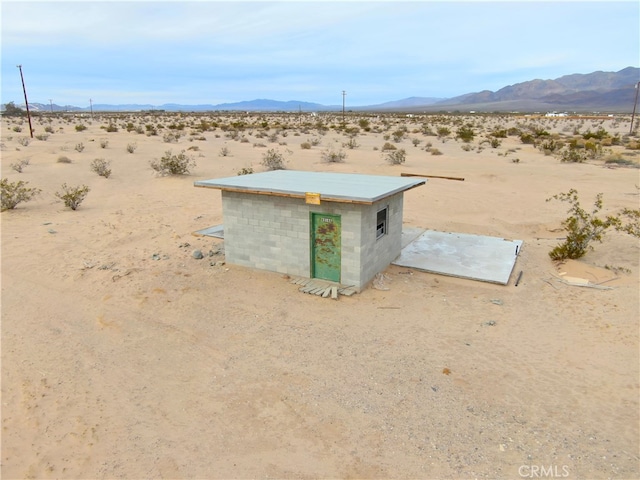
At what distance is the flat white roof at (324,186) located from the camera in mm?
8971

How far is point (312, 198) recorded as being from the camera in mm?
9094

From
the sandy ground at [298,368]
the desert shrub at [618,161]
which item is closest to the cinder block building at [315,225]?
the sandy ground at [298,368]

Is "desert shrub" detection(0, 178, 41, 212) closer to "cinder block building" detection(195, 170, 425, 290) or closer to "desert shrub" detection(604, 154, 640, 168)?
"cinder block building" detection(195, 170, 425, 290)

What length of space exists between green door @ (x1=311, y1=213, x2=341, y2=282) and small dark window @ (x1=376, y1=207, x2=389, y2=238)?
123cm

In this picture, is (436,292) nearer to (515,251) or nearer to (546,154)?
(515,251)

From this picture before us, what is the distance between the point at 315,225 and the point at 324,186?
993 millimetres

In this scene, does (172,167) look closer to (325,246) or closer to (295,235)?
(295,235)

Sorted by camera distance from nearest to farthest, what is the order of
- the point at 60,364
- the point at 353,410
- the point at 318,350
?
1. the point at 353,410
2. the point at 60,364
3. the point at 318,350

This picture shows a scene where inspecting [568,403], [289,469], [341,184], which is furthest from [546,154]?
[289,469]

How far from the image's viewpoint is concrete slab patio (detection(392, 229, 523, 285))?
10570 millimetres

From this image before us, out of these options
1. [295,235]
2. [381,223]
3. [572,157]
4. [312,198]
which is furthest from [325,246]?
[572,157]

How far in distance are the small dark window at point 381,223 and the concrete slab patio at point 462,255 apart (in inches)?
39.4

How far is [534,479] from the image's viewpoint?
4.91m

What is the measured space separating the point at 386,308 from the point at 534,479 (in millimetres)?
4406
